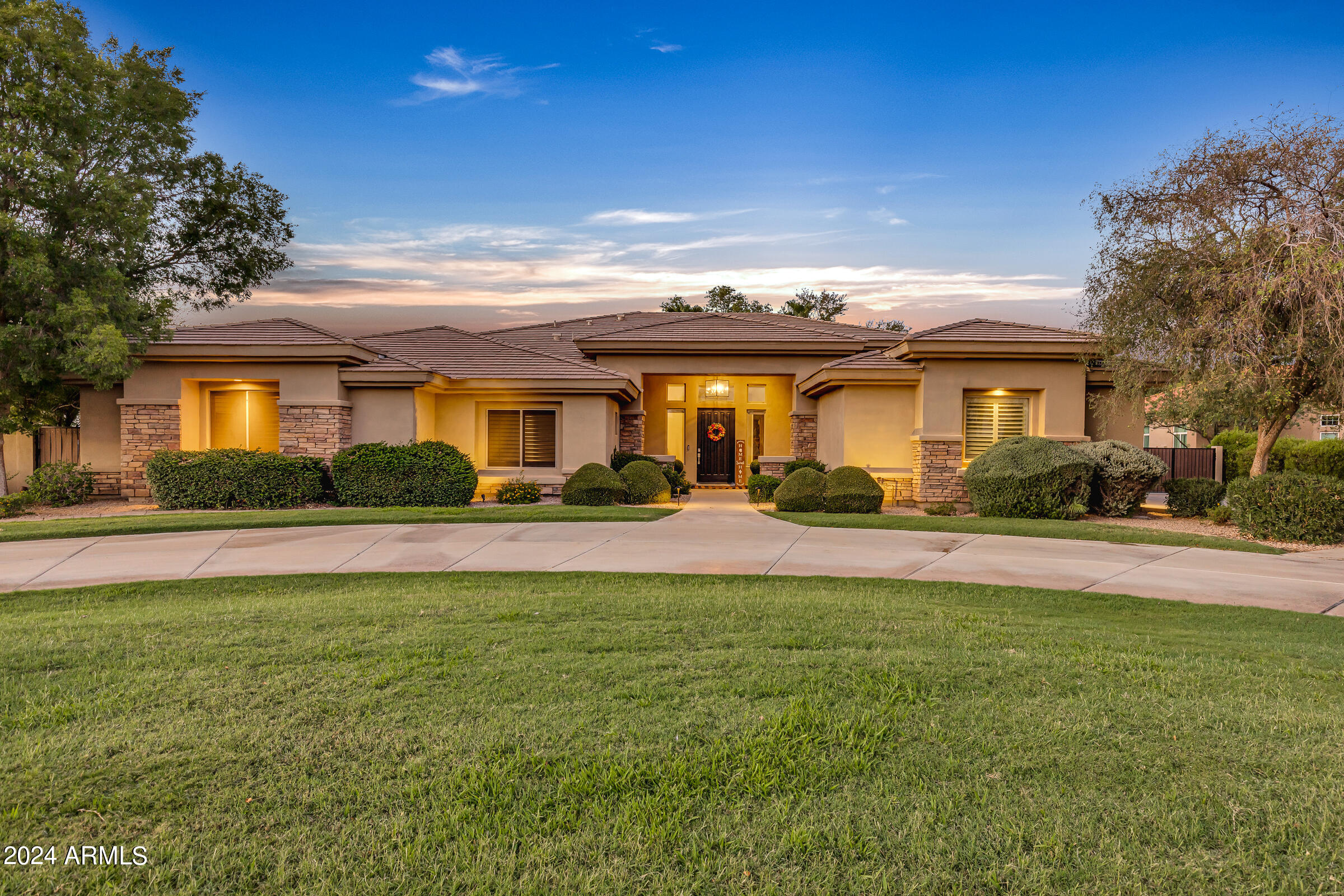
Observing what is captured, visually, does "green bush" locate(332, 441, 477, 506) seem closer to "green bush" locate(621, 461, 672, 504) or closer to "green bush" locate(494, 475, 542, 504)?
"green bush" locate(494, 475, 542, 504)

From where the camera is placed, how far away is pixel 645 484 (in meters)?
15.2

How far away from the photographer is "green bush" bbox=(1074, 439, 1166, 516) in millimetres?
12969

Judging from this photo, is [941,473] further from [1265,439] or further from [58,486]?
[58,486]

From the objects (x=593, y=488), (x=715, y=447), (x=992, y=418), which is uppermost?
(x=992, y=418)

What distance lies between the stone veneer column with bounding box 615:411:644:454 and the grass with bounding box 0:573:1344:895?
1339cm

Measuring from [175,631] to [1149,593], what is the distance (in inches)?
354

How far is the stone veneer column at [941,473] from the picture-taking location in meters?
15.3

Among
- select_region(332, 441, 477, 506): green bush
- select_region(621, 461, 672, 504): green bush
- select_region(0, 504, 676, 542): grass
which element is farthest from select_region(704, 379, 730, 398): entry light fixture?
select_region(332, 441, 477, 506): green bush

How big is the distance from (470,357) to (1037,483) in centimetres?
1318

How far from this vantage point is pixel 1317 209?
38.9 ft

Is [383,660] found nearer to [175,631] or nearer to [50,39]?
[175,631]

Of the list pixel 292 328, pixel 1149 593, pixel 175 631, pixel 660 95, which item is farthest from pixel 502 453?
pixel 1149 593

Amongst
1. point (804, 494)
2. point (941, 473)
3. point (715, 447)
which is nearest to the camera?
point (804, 494)

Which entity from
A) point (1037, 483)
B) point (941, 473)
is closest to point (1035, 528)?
point (1037, 483)
